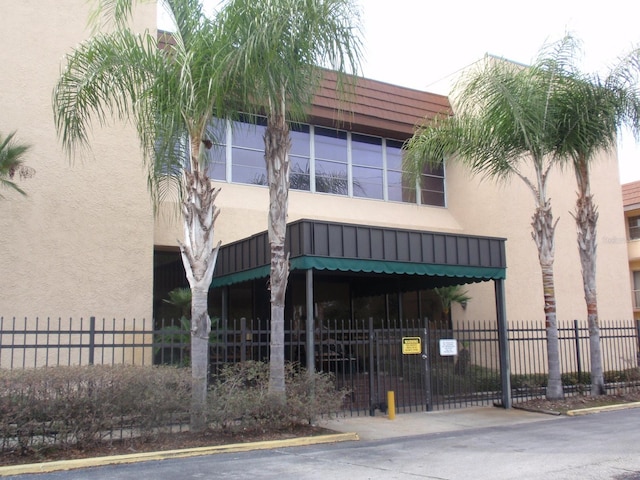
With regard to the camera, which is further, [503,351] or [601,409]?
[503,351]

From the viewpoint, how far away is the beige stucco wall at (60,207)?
14.1 meters

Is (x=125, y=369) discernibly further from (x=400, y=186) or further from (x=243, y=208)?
(x=400, y=186)

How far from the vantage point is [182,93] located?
10.3m

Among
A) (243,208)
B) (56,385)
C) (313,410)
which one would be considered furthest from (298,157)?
(56,385)

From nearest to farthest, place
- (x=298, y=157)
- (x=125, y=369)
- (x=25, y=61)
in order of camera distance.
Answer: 1. (x=125, y=369)
2. (x=25, y=61)
3. (x=298, y=157)

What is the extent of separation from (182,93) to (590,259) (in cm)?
1116

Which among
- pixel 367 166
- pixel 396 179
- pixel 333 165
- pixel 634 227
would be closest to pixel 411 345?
pixel 333 165

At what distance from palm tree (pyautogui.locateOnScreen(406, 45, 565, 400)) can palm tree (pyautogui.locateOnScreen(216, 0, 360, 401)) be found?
501 centimetres

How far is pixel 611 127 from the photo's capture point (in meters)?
15.1

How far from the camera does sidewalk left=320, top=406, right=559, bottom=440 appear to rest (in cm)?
1195

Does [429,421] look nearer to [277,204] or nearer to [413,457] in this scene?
[413,457]

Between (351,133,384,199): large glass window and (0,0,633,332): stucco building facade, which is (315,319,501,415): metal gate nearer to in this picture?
(0,0,633,332): stucco building facade

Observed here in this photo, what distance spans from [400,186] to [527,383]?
801 cm

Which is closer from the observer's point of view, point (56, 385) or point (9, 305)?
point (56, 385)
